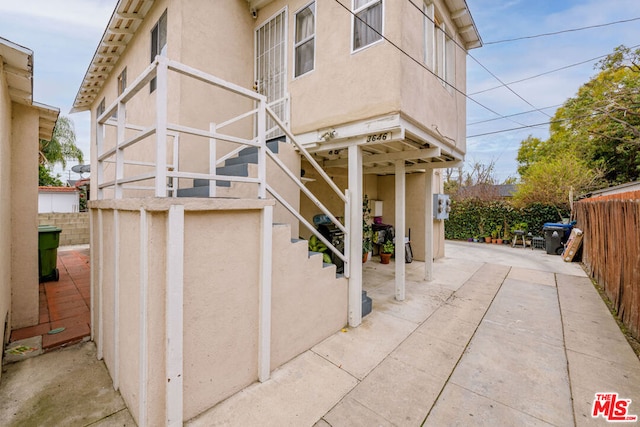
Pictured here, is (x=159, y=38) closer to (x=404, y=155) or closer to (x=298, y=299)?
(x=404, y=155)

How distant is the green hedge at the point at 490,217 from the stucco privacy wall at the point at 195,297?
13.5 m

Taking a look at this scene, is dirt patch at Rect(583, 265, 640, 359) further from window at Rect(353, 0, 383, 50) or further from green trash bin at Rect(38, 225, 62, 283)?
green trash bin at Rect(38, 225, 62, 283)

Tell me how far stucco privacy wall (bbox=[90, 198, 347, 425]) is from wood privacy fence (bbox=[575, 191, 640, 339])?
5095mm

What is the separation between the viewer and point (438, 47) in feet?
17.8

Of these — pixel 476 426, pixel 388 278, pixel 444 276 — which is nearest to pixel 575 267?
pixel 444 276

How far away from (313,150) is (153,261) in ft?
11.0

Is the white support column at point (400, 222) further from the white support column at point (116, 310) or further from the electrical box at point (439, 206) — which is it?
the white support column at point (116, 310)

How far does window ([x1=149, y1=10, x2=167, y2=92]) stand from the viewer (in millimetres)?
4770

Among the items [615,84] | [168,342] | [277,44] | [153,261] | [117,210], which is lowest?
[168,342]

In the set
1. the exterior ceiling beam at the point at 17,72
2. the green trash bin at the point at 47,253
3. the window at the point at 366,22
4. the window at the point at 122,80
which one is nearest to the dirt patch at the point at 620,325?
the window at the point at 366,22

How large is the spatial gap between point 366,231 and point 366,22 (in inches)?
194

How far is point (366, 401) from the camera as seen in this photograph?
2.55 m

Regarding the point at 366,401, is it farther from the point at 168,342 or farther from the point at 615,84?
the point at 615,84

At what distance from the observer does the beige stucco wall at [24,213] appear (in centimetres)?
390
